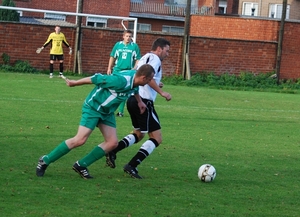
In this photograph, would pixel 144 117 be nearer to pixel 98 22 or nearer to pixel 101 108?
pixel 101 108

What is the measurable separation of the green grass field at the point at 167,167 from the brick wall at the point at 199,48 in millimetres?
9024

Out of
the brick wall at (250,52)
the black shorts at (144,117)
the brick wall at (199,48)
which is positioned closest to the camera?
the black shorts at (144,117)

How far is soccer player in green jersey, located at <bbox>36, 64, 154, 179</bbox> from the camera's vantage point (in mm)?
7902

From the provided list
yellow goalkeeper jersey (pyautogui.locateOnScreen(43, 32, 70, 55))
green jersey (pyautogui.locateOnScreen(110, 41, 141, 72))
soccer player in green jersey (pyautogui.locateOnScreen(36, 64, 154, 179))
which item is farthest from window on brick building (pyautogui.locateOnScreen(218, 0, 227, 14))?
soccer player in green jersey (pyautogui.locateOnScreen(36, 64, 154, 179))

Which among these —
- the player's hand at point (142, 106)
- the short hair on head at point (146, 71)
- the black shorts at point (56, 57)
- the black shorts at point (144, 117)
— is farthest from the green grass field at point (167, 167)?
the black shorts at point (56, 57)

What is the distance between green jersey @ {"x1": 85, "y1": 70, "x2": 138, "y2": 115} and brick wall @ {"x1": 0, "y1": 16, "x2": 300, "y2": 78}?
1938 centimetres

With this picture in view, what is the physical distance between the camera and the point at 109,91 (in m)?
8.03

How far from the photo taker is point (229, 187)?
8359 millimetres

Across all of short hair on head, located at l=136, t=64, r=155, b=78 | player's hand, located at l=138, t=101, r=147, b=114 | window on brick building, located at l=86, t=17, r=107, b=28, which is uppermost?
window on brick building, located at l=86, t=17, r=107, b=28

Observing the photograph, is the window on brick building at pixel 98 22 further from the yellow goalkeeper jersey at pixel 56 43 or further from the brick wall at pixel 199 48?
the yellow goalkeeper jersey at pixel 56 43

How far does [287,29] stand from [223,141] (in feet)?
65.7

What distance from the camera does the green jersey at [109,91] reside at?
7902 millimetres

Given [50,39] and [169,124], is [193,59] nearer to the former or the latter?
[50,39]

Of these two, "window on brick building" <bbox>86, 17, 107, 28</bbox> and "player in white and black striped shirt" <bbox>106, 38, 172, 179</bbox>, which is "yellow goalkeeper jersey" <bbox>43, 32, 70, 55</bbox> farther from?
"player in white and black striped shirt" <bbox>106, 38, 172, 179</bbox>
